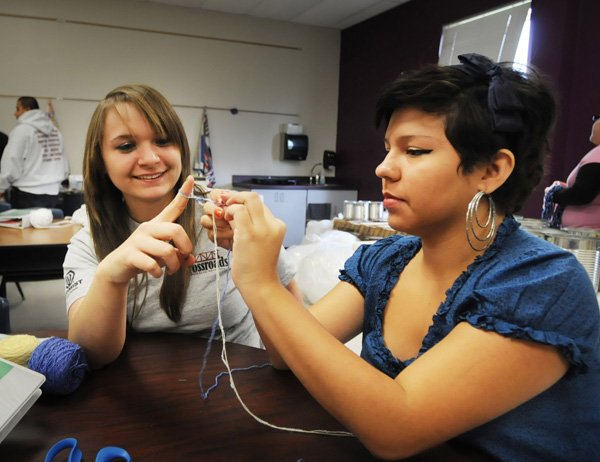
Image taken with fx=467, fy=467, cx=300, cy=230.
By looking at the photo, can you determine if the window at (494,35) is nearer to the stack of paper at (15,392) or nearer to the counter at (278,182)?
the counter at (278,182)

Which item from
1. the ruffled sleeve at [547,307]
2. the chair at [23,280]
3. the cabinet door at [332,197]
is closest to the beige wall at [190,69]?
the cabinet door at [332,197]

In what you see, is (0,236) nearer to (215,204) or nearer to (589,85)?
(215,204)

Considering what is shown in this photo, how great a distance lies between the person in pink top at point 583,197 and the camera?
9.87 feet

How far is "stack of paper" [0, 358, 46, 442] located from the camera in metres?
0.76

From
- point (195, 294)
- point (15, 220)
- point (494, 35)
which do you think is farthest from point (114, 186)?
point (494, 35)

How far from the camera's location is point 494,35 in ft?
15.8

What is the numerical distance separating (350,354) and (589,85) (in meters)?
4.18

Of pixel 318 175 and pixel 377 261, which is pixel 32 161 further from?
pixel 377 261

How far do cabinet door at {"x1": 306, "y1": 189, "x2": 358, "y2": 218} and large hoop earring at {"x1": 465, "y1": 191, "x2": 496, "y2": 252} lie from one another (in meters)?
5.75

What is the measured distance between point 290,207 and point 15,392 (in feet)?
18.9

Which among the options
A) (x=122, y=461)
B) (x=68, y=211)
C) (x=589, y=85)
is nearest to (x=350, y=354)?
(x=122, y=461)

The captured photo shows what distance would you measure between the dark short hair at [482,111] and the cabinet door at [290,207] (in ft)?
17.8

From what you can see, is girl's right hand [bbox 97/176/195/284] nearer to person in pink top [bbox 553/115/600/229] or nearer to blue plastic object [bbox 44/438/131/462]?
blue plastic object [bbox 44/438/131/462]


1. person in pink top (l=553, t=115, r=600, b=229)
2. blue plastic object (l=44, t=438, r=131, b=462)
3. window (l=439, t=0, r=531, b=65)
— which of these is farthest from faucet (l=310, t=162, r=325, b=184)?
blue plastic object (l=44, t=438, r=131, b=462)
